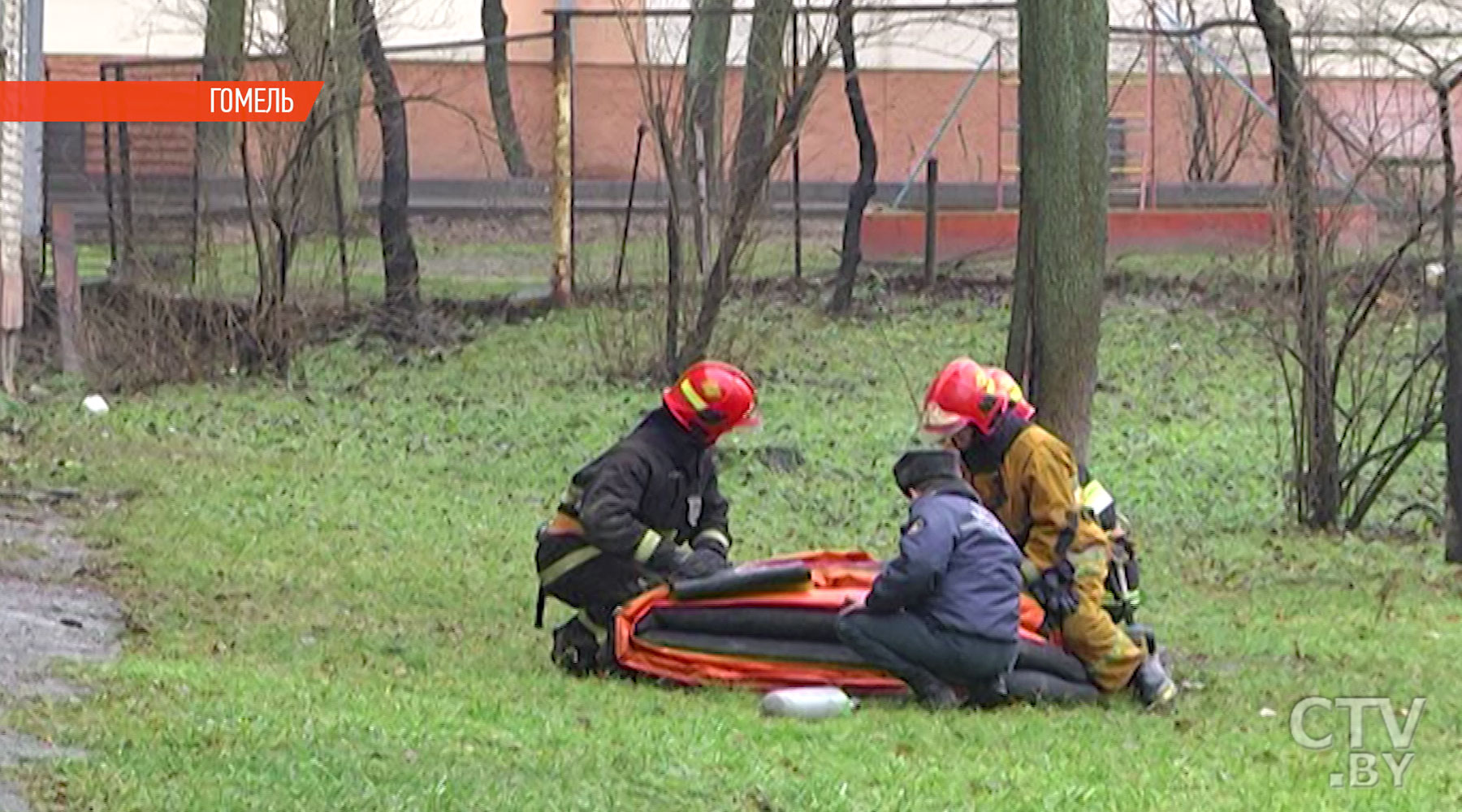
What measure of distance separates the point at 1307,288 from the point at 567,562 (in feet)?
20.5

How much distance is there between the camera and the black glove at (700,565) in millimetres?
9555

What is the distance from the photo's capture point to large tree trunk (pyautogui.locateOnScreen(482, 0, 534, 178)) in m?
27.7

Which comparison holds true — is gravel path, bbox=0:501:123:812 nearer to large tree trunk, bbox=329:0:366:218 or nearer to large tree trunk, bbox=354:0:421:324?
large tree trunk, bbox=329:0:366:218

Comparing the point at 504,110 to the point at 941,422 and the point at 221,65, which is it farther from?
the point at 941,422

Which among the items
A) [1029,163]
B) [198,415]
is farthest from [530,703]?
[198,415]

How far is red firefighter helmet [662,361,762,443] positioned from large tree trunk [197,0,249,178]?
1403cm

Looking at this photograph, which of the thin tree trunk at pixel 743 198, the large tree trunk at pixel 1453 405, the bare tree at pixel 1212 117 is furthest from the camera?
the bare tree at pixel 1212 117

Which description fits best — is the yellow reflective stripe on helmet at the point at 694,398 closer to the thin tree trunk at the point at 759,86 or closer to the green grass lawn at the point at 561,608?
the green grass lawn at the point at 561,608

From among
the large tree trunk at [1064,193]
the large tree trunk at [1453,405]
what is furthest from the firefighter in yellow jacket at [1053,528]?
the large tree trunk at [1453,405]

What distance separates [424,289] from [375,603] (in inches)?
599

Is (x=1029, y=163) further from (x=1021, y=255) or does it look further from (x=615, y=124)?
(x=615, y=124)

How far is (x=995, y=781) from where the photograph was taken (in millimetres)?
7367

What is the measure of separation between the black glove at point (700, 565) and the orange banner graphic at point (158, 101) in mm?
9638

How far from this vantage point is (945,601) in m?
8.84
